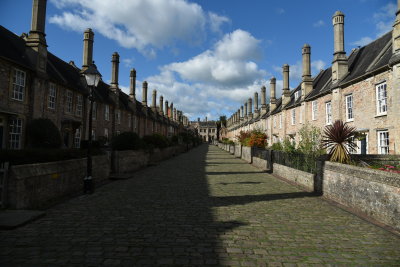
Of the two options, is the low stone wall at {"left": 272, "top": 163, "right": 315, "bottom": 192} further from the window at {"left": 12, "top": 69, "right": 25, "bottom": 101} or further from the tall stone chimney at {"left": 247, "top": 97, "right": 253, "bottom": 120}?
the tall stone chimney at {"left": 247, "top": 97, "right": 253, "bottom": 120}

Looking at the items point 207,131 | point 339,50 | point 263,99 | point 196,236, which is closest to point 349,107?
point 339,50

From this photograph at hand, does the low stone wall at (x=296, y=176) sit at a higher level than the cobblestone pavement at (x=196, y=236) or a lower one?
higher

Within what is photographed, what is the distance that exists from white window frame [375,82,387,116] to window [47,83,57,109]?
2431 cm

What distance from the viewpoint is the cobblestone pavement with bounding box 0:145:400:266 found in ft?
13.8

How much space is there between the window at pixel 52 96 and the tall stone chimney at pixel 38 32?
1722 mm

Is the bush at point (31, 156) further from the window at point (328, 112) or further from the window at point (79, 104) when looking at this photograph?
the window at point (328, 112)

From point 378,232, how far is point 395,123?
41.7 feet

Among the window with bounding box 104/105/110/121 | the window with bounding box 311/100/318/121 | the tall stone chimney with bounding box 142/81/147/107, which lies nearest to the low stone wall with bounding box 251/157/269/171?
the window with bounding box 311/100/318/121

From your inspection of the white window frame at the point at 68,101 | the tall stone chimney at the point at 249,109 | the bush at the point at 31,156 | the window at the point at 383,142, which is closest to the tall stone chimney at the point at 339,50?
the window at the point at 383,142

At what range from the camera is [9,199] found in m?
6.64

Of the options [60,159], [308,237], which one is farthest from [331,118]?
[60,159]

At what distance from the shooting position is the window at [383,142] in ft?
53.6

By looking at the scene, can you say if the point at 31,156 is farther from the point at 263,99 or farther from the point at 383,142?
the point at 263,99

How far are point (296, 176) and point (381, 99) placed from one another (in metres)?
9.51
